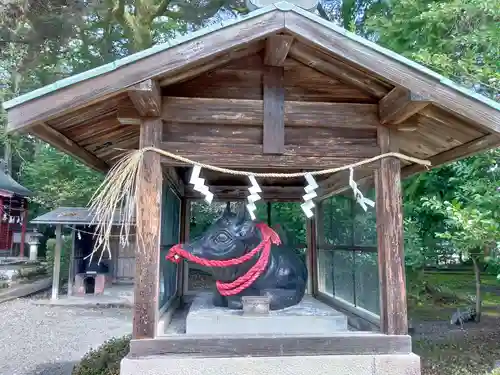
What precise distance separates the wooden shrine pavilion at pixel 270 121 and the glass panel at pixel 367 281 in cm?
14

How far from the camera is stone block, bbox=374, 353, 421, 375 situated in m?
2.71

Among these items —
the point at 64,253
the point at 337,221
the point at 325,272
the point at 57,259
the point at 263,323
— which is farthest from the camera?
the point at 64,253

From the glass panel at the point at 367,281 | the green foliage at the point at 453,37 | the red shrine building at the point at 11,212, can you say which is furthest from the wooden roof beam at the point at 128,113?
the red shrine building at the point at 11,212

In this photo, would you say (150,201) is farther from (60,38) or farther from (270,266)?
(60,38)

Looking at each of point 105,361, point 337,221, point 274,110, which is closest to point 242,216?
point 274,110

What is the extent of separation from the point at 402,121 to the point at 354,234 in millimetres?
1315

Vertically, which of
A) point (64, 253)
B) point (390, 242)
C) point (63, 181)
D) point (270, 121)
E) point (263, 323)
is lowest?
point (263, 323)

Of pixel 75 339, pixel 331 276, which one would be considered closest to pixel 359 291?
pixel 331 276

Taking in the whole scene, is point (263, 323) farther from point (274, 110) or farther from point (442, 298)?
point (442, 298)

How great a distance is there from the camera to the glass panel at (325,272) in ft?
15.3

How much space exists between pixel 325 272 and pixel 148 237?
2783mm

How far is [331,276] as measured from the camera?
183 inches

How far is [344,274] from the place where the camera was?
4.22 metres

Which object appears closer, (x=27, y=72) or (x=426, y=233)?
(x=426, y=233)
